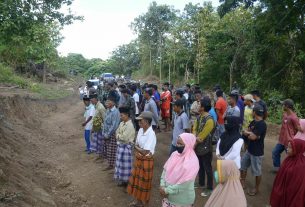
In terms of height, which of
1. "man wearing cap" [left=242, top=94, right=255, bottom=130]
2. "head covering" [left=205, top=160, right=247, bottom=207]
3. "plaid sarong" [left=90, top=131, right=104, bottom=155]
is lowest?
"plaid sarong" [left=90, top=131, right=104, bottom=155]

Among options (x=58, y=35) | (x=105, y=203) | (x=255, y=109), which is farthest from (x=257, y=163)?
(x=58, y=35)

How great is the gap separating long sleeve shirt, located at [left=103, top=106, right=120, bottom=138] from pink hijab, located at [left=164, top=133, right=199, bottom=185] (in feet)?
11.9

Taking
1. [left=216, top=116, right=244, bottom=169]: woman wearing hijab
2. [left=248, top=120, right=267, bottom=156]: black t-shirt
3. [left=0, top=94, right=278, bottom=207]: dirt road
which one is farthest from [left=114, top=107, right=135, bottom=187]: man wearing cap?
[left=248, top=120, right=267, bottom=156]: black t-shirt

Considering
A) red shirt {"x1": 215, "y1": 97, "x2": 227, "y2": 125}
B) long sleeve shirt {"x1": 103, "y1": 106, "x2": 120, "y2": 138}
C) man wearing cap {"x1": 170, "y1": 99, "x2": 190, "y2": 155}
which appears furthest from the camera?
red shirt {"x1": 215, "y1": 97, "x2": 227, "y2": 125}

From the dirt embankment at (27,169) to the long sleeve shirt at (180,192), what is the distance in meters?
2.45

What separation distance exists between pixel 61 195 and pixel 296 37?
42.0 feet

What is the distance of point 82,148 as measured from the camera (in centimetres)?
1133

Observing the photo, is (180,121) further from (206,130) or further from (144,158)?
(144,158)

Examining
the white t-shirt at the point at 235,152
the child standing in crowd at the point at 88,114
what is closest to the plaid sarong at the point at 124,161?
the white t-shirt at the point at 235,152

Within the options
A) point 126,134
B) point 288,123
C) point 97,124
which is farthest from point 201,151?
point 97,124

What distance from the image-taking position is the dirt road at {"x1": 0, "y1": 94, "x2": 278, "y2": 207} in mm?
6859

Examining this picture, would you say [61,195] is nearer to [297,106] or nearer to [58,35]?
[297,106]

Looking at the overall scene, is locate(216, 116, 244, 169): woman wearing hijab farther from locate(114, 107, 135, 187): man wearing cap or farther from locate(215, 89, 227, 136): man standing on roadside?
locate(215, 89, 227, 136): man standing on roadside

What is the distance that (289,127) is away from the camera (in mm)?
7406
